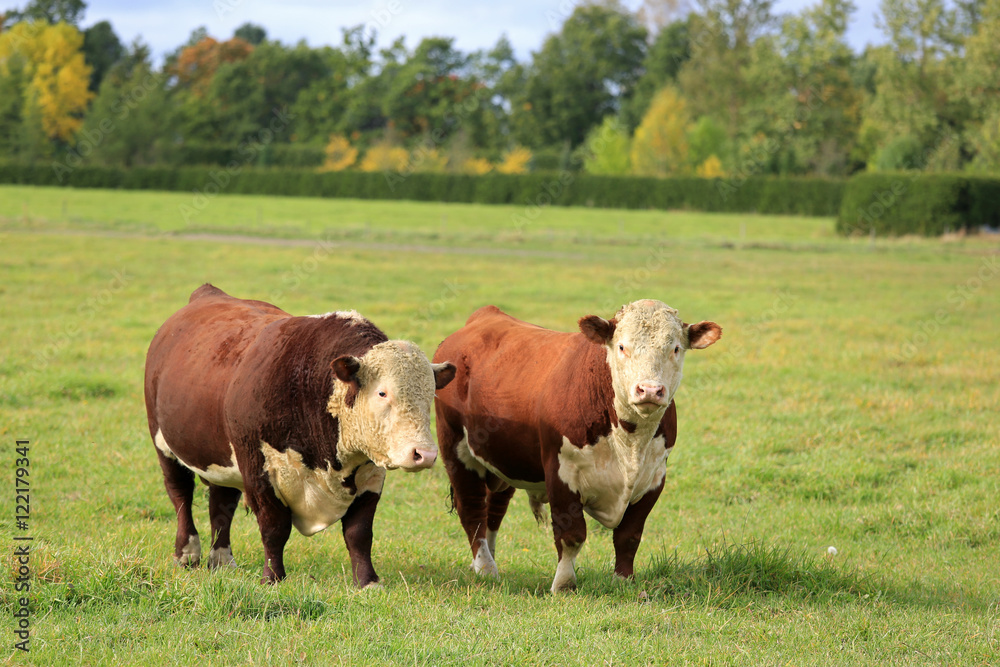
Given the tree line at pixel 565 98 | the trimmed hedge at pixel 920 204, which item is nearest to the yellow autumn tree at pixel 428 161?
the tree line at pixel 565 98

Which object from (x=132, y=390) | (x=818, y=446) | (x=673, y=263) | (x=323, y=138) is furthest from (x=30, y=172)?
Result: (x=818, y=446)

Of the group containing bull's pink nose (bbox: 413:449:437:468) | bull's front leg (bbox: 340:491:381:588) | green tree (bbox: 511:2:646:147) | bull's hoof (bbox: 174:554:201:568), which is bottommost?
bull's hoof (bbox: 174:554:201:568)

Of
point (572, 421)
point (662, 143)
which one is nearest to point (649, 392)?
point (572, 421)

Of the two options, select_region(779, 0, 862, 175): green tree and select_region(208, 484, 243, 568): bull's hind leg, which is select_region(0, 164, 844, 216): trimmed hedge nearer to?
select_region(779, 0, 862, 175): green tree

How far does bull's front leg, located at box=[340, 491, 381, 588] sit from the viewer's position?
522cm

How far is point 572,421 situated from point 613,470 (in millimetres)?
362

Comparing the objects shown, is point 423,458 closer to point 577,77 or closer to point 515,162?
point 515,162

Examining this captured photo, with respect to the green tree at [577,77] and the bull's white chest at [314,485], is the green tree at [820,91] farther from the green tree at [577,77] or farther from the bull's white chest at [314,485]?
the bull's white chest at [314,485]

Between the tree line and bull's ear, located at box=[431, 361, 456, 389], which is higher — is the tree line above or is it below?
above

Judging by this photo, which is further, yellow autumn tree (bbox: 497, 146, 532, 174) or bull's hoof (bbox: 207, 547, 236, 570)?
yellow autumn tree (bbox: 497, 146, 532, 174)

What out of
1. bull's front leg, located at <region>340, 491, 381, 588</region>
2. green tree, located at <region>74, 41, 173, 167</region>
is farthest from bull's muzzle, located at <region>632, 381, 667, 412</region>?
green tree, located at <region>74, 41, 173, 167</region>

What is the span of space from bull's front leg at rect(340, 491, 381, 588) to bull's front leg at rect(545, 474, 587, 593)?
3.39 feet

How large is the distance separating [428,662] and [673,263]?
25336mm

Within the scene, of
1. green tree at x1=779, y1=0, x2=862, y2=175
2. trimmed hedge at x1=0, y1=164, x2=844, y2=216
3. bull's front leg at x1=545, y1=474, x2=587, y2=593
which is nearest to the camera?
→ bull's front leg at x1=545, y1=474, x2=587, y2=593
